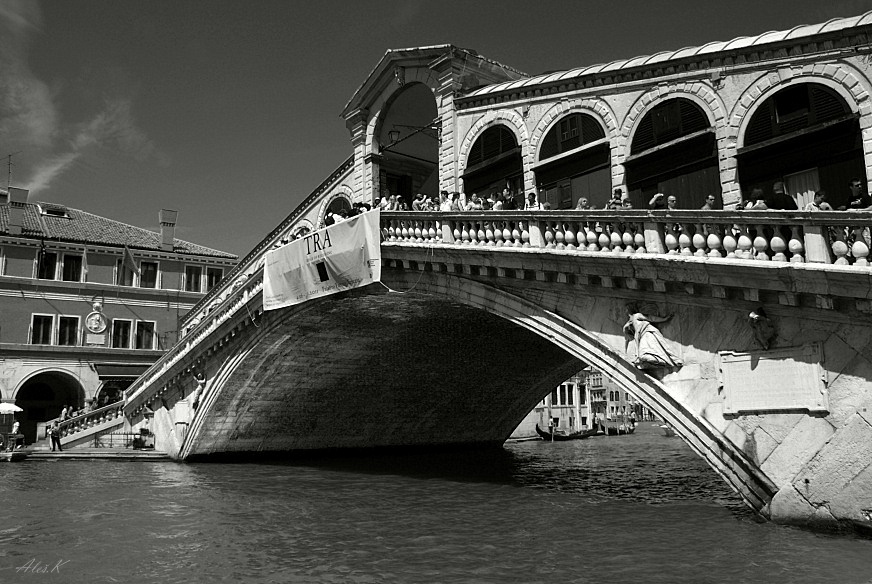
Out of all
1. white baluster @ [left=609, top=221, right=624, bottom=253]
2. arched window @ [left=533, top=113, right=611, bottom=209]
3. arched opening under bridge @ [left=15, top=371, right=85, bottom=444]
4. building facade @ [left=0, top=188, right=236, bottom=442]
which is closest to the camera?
white baluster @ [left=609, top=221, right=624, bottom=253]

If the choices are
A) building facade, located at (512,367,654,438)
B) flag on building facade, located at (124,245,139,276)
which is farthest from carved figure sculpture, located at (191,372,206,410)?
building facade, located at (512,367,654,438)

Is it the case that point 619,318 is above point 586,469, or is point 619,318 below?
above

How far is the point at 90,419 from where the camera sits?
26438 millimetres

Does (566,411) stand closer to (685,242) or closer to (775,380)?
(685,242)

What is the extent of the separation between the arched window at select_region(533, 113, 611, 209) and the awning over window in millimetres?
23752

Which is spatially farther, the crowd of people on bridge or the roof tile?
the roof tile

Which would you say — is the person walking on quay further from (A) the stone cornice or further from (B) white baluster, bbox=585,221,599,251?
(B) white baluster, bbox=585,221,599,251

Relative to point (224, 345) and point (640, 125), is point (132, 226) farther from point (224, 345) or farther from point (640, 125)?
point (640, 125)

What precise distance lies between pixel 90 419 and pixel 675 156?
22505 mm

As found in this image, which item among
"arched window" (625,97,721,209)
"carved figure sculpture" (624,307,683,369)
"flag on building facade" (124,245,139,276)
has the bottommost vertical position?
"carved figure sculpture" (624,307,683,369)

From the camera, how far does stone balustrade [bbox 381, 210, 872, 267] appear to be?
8641mm

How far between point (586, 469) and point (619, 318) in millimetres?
11742

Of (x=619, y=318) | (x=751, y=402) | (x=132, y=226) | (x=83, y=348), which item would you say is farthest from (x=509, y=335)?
(x=132, y=226)

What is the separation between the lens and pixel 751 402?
9562 millimetres
